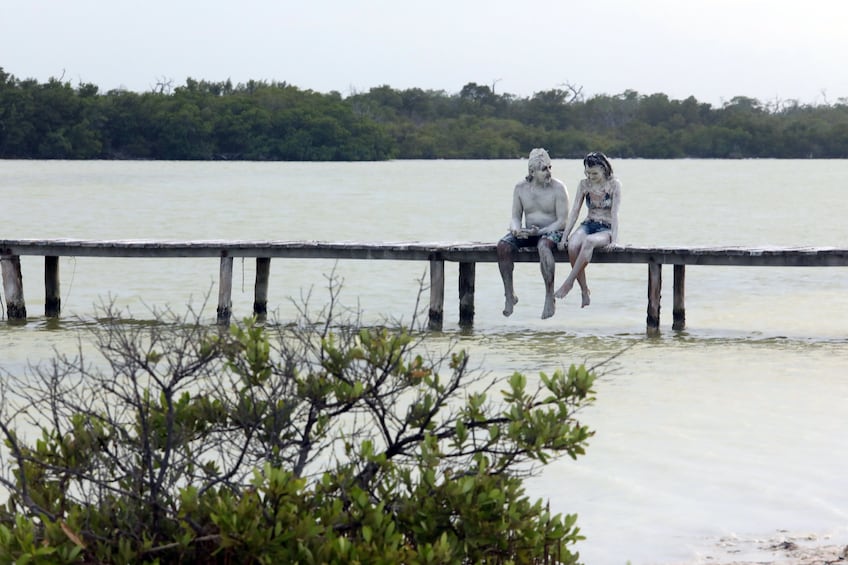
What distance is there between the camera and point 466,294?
13086 mm

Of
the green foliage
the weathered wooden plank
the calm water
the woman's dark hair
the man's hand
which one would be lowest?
the calm water

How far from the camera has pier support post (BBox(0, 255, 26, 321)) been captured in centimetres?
1300

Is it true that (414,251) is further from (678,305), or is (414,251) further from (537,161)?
(678,305)

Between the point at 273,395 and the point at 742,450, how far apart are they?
4053 millimetres

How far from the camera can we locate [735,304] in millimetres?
16578

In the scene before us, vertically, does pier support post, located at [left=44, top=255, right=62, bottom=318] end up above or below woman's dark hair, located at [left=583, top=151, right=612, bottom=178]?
below

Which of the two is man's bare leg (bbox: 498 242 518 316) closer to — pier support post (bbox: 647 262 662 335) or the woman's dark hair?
the woman's dark hair

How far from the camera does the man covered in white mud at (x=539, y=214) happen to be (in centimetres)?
1127

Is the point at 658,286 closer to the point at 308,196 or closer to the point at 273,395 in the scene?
the point at 273,395

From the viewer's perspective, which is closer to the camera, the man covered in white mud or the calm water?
the calm water

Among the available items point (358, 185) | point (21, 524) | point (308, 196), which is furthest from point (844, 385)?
point (358, 185)

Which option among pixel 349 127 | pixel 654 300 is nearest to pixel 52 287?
pixel 654 300

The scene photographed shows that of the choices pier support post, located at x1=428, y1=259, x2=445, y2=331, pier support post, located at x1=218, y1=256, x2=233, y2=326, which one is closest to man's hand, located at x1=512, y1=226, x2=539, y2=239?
pier support post, located at x1=428, y1=259, x2=445, y2=331

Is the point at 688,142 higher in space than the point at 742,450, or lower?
higher
